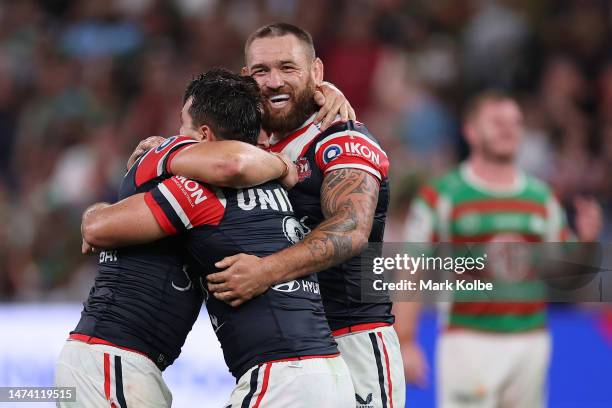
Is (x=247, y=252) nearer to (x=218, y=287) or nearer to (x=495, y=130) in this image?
(x=218, y=287)

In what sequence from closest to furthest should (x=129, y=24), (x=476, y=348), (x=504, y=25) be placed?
(x=476, y=348), (x=504, y=25), (x=129, y=24)

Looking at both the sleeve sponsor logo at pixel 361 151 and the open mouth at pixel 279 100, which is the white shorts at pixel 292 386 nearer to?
the sleeve sponsor logo at pixel 361 151

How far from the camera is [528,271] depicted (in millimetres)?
6586

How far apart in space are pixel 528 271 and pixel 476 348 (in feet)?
3.29

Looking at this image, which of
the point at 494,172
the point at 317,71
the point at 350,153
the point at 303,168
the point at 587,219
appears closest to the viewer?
the point at 350,153

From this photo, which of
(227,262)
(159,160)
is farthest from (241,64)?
(227,262)

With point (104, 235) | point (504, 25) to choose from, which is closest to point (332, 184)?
point (104, 235)

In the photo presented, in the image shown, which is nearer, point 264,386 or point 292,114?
point 264,386

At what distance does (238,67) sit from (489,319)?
441 cm

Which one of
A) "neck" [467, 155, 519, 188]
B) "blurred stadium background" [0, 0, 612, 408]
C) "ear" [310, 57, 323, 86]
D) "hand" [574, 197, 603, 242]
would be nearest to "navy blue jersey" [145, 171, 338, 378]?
"ear" [310, 57, 323, 86]

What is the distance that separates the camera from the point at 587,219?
7504 millimetres

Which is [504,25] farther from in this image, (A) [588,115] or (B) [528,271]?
(B) [528,271]

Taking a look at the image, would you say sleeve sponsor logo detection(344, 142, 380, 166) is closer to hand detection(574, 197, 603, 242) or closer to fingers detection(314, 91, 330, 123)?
fingers detection(314, 91, 330, 123)

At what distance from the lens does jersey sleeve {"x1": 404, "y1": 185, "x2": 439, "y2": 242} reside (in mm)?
7207
